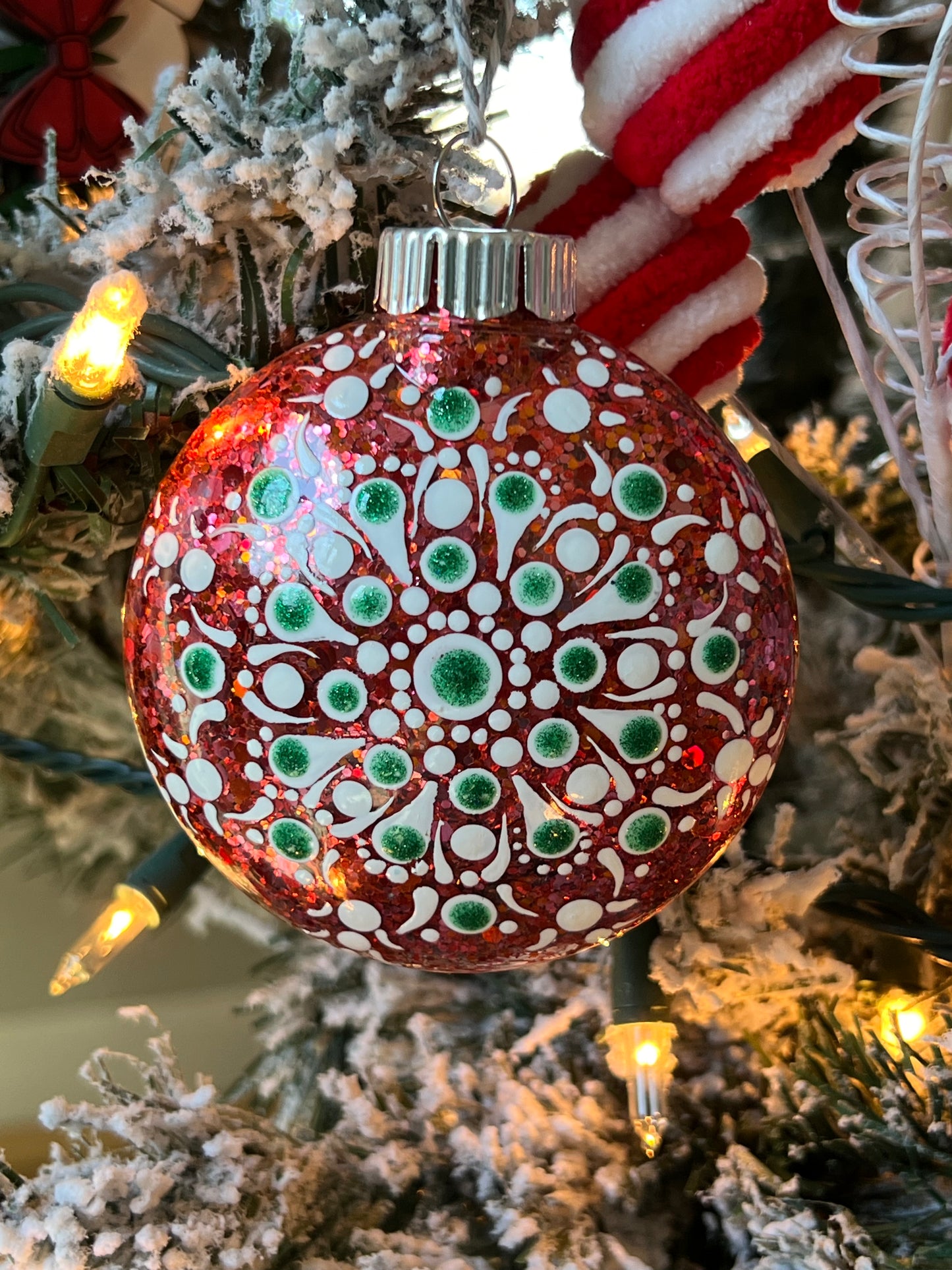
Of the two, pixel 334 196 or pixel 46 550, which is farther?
pixel 46 550

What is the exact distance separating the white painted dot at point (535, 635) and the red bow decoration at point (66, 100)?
401 mm

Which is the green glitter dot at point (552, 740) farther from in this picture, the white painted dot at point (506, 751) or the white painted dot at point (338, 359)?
the white painted dot at point (338, 359)

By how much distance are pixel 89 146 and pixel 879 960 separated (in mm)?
690

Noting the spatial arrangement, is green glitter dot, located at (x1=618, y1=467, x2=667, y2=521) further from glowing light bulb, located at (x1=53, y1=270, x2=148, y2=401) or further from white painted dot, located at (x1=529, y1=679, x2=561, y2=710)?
glowing light bulb, located at (x1=53, y1=270, x2=148, y2=401)

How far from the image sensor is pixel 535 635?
1.16 feet

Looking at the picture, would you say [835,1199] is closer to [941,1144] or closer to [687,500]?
[941,1144]

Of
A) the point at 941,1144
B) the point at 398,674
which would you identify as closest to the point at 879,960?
the point at 941,1144

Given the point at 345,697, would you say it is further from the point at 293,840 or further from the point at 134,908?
the point at 134,908

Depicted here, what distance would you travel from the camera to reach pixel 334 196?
460mm

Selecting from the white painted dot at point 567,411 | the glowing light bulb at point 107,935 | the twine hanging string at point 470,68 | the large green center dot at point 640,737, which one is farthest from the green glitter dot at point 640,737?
the glowing light bulb at point 107,935

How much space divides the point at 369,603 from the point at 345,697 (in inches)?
1.3

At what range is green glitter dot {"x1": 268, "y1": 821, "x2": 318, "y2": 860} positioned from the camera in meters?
0.38

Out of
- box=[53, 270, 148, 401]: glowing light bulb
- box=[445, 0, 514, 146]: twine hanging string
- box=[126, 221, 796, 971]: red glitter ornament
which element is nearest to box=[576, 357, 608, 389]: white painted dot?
box=[126, 221, 796, 971]: red glitter ornament

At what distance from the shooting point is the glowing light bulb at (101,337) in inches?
17.4
